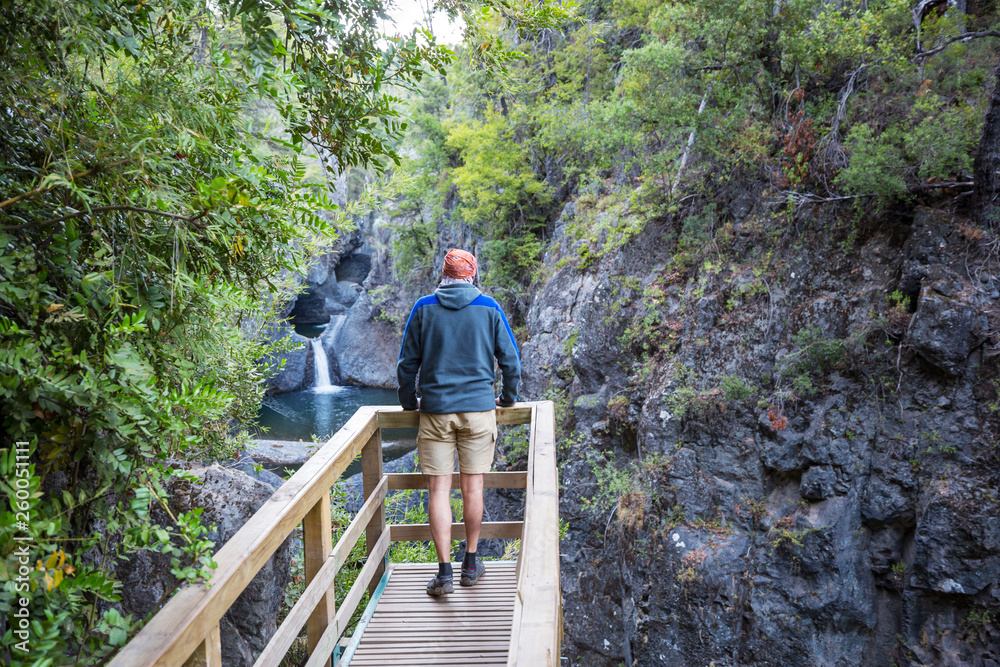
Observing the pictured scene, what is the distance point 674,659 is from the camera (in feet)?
20.4

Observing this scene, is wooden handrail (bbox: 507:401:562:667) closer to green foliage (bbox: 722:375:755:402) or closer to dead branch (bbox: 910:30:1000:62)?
green foliage (bbox: 722:375:755:402)

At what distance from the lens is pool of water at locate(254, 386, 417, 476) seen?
15738 millimetres

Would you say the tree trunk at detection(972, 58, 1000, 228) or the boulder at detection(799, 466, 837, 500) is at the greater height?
the tree trunk at detection(972, 58, 1000, 228)

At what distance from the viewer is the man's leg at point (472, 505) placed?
3.19 m

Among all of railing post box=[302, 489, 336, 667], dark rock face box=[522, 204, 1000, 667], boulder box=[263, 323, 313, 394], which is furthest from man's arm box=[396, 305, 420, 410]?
boulder box=[263, 323, 313, 394]

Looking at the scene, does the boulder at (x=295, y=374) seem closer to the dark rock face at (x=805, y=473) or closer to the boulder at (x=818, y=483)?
the dark rock face at (x=805, y=473)

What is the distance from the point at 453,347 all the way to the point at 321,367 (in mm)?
20420

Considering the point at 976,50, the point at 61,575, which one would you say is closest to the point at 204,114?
the point at 61,575

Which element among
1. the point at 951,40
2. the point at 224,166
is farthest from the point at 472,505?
the point at 951,40

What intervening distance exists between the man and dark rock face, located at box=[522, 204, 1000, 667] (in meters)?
4.20

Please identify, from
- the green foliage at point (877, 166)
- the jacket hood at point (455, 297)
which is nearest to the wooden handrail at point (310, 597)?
the jacket hood at point (455, 297)

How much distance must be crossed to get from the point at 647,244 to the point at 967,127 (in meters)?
3.94

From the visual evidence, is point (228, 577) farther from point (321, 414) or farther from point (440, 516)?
point (321, 414)

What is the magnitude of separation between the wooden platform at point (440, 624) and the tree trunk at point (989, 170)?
19.2ft
